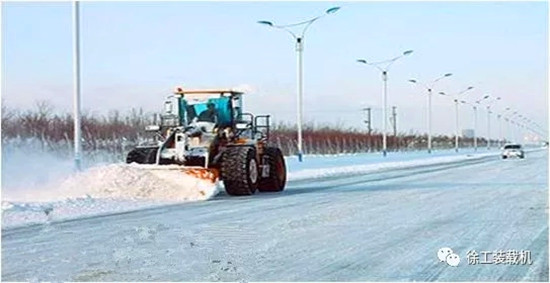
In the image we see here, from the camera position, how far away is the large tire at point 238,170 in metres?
19.2

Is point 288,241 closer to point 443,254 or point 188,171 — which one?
point 443,254

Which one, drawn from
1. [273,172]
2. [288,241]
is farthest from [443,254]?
[273,172]

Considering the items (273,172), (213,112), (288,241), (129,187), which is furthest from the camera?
(273,172)

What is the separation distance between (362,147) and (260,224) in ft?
196

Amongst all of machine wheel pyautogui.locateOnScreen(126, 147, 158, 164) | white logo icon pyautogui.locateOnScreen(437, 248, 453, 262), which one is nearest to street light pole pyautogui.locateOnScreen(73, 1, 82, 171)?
machine wheel pyautogui.locateOnScreen(126, 147, 158, 164)

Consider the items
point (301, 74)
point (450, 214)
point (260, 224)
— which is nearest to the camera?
point (260, 224)

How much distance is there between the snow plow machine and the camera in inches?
765

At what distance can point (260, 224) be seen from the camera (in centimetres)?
1304

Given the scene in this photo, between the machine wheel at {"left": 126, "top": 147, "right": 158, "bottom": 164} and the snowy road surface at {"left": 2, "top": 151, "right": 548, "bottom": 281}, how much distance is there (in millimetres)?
3310

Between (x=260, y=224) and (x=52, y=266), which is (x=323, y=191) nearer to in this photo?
(x=260, y=224)

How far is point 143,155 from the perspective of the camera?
2088cm

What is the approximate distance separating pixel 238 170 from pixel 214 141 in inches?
50.6

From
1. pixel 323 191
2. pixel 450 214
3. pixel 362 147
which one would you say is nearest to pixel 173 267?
pixel 450 214

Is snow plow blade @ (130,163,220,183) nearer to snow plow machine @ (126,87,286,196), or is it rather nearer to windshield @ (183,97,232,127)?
snow plow machine @ (126,87,286,196)
